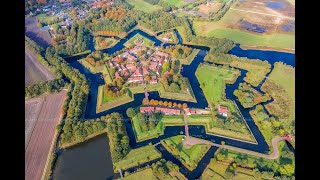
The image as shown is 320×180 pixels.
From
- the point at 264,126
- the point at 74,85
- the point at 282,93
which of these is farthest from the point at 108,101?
the point at 282,93

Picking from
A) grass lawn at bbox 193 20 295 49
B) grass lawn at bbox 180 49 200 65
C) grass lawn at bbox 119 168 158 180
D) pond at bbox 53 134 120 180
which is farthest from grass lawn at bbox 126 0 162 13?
grass lawn at bbox 119 168 158 180

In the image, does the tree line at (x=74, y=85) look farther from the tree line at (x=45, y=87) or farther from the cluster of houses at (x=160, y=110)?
the cluster of houses at (x=160, y=110)

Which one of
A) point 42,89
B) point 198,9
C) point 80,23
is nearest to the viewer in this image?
point 42,89

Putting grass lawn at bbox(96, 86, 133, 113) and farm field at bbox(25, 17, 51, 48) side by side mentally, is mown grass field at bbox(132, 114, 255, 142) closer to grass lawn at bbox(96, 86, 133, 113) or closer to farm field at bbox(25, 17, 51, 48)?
grass lawn at bbox(96, 86, 133, 113)

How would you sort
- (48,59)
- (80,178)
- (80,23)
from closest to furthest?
(80,178) → (48,59) → (80,23)

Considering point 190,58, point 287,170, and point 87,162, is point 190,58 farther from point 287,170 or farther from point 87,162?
point 87,162
